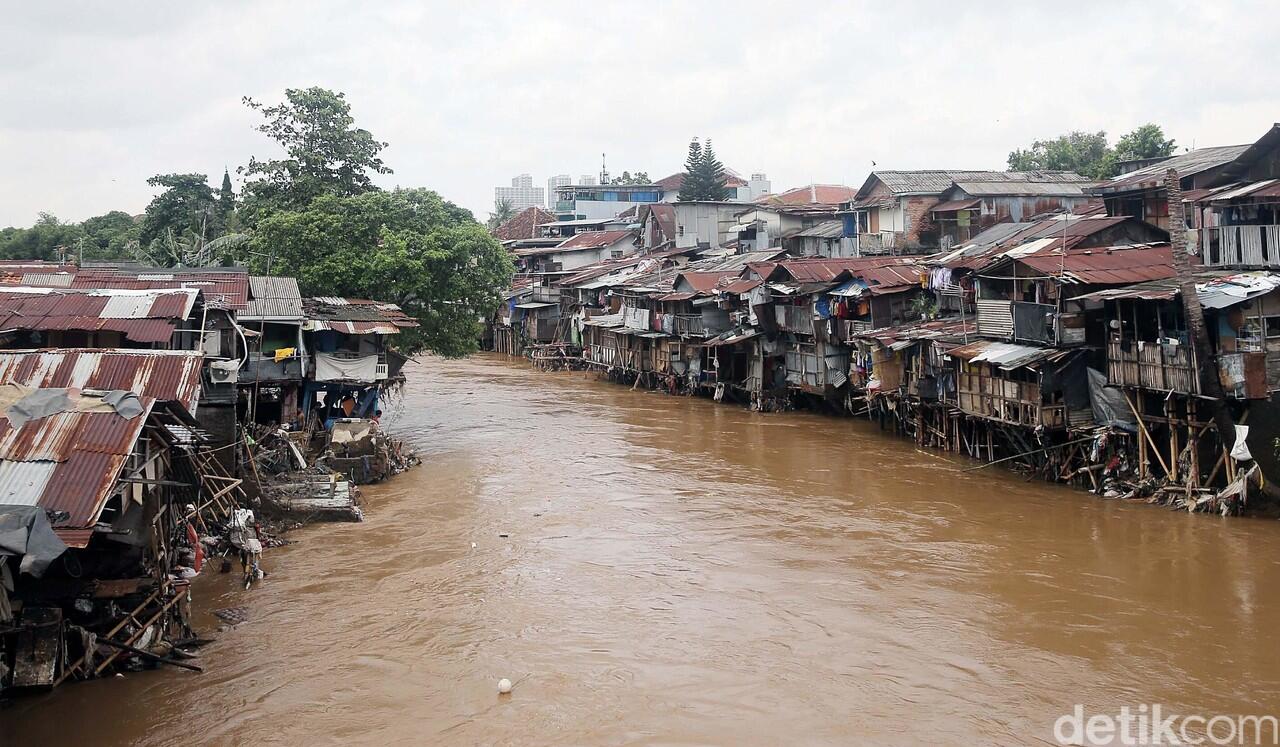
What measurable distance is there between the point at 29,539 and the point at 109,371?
14.4ft

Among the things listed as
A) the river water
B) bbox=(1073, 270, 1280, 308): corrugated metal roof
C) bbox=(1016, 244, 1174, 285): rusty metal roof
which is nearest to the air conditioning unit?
the river water

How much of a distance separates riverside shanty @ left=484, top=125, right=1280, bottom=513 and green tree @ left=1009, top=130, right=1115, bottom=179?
8481 millimetres

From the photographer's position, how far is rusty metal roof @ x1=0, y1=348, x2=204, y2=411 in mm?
13438

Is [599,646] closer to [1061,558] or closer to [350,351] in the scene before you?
[1061,558]

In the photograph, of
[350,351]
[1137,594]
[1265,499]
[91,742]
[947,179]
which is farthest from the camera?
[947,179]

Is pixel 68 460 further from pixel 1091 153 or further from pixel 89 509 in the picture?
pixel 1091 153

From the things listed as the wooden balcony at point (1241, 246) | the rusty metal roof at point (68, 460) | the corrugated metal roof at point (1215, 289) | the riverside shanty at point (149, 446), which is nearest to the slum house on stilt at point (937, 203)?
the wooden balcony at point (1241, 246)

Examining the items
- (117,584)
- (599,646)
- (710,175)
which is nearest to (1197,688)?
(599,646)

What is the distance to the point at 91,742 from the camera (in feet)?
36.6

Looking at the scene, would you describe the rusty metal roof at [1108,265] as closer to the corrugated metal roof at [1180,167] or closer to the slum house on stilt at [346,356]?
the corrugated metal roof at [1180,167]

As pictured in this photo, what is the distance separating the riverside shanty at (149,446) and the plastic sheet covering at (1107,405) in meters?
16.1

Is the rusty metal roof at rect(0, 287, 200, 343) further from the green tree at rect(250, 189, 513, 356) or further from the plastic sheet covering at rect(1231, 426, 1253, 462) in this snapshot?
the plastic sheet covering at rect(1231, 426, 1253, 462)

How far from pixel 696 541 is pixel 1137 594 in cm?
763

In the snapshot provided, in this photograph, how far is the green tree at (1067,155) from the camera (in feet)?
154
